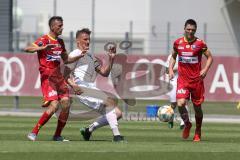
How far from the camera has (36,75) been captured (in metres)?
31.4

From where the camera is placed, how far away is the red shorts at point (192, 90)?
57.7ft

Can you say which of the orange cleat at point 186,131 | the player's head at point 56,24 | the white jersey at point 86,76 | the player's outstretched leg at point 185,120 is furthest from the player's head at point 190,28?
the player's head at point 56,24

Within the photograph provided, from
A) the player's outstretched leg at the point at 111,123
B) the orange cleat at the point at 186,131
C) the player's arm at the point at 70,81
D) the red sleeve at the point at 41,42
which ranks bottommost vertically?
the orange cleat at the point at 186,131

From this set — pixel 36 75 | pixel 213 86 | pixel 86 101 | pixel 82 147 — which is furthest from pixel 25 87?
pixel 82 147

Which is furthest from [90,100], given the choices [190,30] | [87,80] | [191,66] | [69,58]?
[190,30]

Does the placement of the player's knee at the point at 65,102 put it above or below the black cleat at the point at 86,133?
above

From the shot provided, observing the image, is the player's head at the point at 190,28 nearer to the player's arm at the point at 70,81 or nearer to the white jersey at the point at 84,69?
the white jersey at the point at 84,69

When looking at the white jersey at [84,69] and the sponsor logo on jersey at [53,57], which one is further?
the white jersey at [84,69]

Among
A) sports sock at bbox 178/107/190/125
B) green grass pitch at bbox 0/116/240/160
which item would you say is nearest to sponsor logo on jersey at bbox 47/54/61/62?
green grass pitch at bbox 0/116/240/160

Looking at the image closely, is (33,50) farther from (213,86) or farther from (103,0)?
(103,0)

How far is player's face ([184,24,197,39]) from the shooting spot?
57.1ft

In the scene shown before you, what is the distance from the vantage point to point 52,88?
16328mm

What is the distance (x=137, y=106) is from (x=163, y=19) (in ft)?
40.6

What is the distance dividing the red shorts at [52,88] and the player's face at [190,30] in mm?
2670
